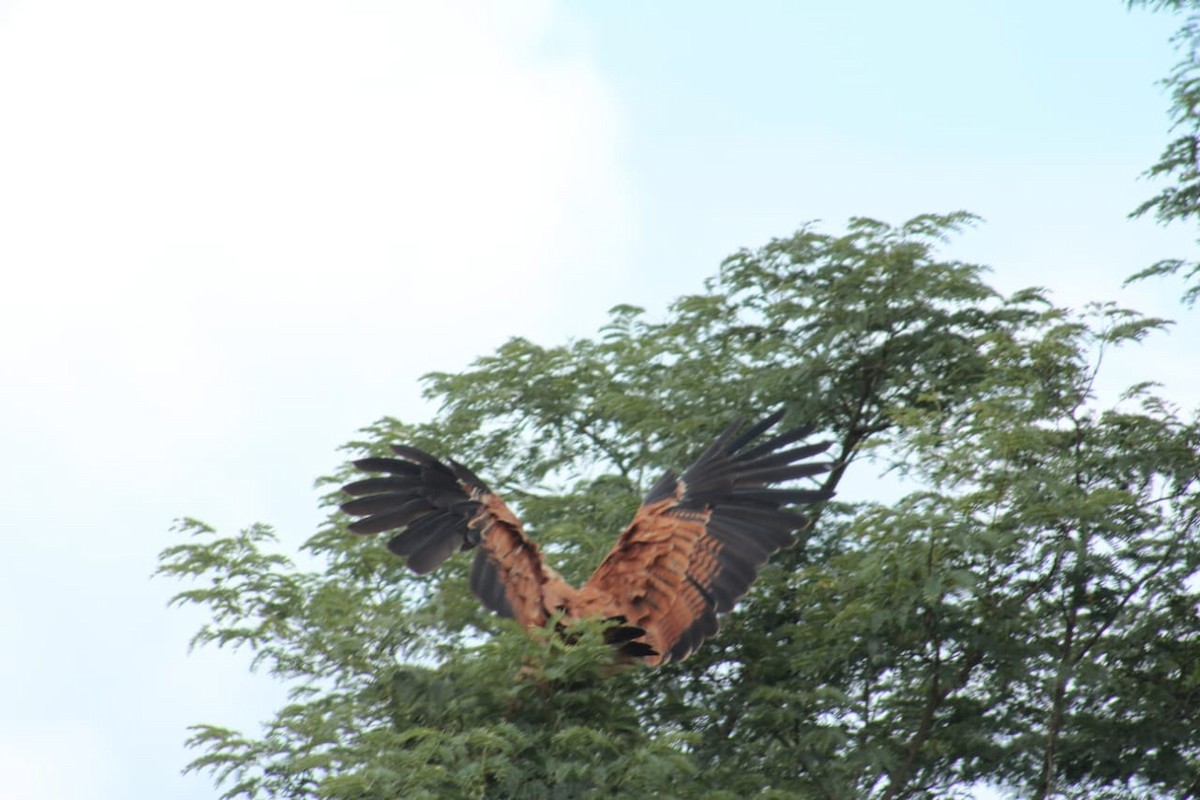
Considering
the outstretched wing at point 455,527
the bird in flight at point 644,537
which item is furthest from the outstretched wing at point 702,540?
the outstretched wing at point 455,527

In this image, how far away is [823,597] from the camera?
11023 mm

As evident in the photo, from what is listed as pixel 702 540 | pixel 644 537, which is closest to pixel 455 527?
pixel 644 537

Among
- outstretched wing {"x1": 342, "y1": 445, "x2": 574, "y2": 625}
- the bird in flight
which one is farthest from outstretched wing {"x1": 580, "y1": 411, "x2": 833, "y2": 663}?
outstretched wing {"x1": 342, "y1": 445, "x2": 574, "y2": 625}

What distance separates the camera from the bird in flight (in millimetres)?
9641

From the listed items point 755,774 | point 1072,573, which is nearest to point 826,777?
point 755,774

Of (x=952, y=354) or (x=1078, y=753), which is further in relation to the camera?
(x=952, y=354)

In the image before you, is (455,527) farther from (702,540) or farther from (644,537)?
(702,540)

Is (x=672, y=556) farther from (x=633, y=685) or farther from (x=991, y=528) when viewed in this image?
(x=991, y=528)

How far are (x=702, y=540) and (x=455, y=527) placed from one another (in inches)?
57.3

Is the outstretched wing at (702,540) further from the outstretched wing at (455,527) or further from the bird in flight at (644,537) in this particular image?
the outstretched wing at (455,527)

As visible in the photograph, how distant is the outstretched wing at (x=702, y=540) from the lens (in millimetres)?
9914

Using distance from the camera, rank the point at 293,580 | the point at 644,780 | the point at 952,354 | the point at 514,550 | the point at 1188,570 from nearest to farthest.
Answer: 1. the point at 644,780
2. the point at 514,550
3. the point at 293,580
4. the point at 1188,570
5. the point at 952,354

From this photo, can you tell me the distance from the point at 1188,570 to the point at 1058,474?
121cm

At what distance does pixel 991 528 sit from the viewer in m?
10.2
